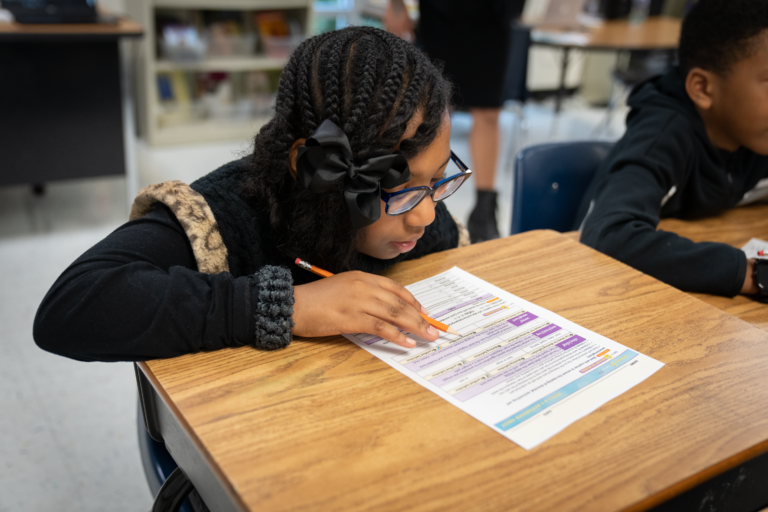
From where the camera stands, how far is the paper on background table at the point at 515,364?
2.16ft

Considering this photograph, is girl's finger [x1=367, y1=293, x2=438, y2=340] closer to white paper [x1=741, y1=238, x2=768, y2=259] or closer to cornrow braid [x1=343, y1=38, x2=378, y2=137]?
cornrow braid [x1=343, y1=38, x2=378, y2=137]

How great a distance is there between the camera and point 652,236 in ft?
3.59

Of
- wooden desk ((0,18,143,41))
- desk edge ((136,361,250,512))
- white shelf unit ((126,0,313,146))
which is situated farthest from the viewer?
white shelf unit ((126,0,313,146))

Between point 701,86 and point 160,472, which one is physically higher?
point 701,86

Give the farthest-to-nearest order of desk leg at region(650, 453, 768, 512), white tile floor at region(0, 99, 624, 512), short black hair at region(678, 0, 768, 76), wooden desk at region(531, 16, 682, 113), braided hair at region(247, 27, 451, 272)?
wooden desk at region(531, 16, 682, 113) < white tile floor at region(0, 99, 624, 512) < short black hair at region(678, 0, 768, 76) < braided hair at region(247, 27, 451, 272) < desk leg at region(650, 453, 768, 512)

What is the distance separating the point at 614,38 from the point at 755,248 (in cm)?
266

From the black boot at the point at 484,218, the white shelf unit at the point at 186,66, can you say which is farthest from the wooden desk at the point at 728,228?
the white shelf unit at the point at 186,66

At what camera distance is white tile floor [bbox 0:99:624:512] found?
4.53 ft

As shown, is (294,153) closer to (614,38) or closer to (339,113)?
(339,113)

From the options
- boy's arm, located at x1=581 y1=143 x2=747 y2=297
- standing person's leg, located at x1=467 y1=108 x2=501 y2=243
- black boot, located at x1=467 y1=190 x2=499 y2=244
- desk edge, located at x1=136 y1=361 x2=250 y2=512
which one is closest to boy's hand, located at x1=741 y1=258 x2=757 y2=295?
boy's arm, located at x1=581 y1=143 x2=747 y2=297

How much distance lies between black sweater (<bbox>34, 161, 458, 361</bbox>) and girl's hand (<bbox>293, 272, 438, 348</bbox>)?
0.08 ft

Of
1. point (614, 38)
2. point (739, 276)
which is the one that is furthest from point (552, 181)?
point (614, 38)

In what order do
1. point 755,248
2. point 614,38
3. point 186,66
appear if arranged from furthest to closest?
point 186,66 < point 614,38 < point 755,248

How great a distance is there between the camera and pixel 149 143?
12.3 ft
